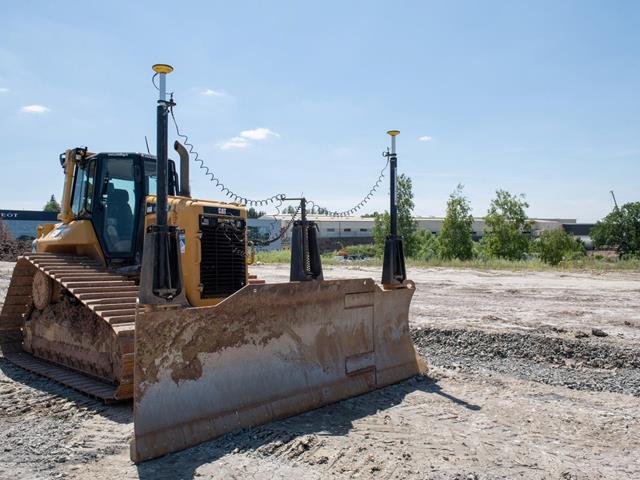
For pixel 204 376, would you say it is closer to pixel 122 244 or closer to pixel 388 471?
pixel 388 471

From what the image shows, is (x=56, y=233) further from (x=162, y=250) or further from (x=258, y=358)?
(x=258, y=358)

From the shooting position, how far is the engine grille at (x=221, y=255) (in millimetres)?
5691

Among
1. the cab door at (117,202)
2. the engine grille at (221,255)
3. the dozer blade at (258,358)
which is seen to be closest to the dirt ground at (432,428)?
the dozer blade at (258,358)

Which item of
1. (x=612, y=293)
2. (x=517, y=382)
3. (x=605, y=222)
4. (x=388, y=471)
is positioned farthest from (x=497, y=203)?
(x=388, y=471)

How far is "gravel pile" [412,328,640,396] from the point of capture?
634 centimetres

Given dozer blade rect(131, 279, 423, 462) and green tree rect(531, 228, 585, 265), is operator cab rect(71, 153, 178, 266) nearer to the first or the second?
dozer blade rect(131, 279, 423, 462)

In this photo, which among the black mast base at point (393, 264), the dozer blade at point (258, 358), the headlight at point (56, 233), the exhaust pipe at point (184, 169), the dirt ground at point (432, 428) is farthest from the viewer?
the headlight at point (56, 233)

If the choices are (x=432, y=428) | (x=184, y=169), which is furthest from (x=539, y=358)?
(x=184, y=169)

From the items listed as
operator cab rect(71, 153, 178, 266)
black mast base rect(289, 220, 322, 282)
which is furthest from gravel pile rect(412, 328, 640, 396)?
operator cab rect(71, 153, 178, 266)

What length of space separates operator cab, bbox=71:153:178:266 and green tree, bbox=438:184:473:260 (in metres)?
36.9

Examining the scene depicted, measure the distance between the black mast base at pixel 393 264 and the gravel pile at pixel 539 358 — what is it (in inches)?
50.9

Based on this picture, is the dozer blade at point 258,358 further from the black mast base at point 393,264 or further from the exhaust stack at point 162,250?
the black mast base at point 393,264

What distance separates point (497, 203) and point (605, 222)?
16.7 meters

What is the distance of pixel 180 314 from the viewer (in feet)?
14.2
